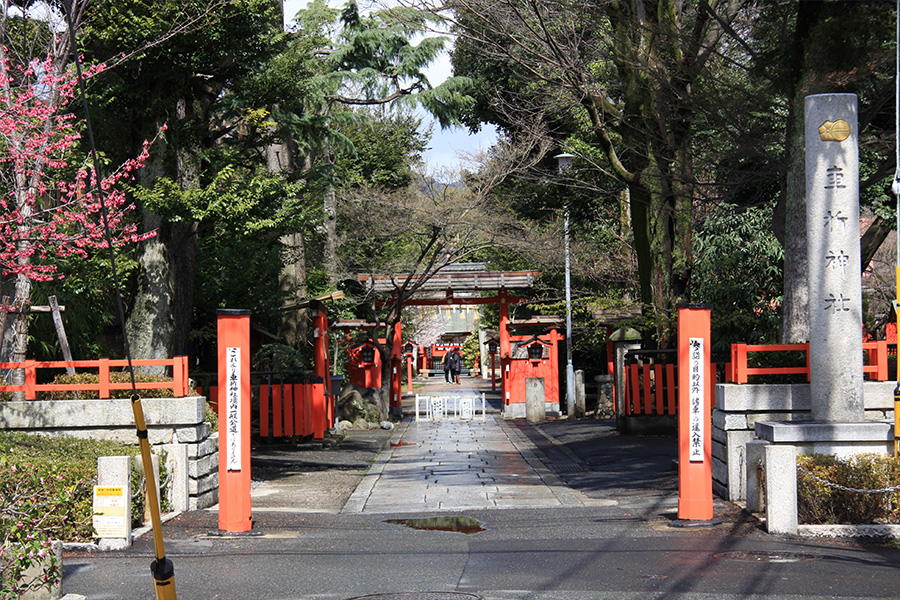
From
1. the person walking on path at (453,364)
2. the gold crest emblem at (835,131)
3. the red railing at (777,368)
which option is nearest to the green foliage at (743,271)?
the red railing at (777,368)

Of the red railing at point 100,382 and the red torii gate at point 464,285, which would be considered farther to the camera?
the red torii gate at point 464,285

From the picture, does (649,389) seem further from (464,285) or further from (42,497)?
(42,497)

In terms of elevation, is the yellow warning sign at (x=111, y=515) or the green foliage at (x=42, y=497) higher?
the green foliage at (x=42, y=497)

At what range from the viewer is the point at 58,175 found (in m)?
13.5

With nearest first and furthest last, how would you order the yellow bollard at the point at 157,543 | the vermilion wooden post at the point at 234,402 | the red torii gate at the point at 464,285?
1. the yellow bollard at the point at 157,543
2. the vermilion wooden post at the point at 234,402
3. the red torii gate at the point at 464,285

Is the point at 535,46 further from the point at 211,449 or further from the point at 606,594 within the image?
the point at 606,594

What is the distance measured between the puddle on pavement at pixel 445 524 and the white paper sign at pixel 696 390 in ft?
8.28

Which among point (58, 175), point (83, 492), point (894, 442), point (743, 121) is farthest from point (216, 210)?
point (894, 442)

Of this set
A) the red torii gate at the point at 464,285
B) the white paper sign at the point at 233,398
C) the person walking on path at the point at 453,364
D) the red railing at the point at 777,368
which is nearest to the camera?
the white paper sign at the point at 233,398

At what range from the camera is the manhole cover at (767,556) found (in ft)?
24.3

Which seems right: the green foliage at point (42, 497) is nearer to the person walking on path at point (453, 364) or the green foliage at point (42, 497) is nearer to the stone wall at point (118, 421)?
the stone wall at point (118, 421)

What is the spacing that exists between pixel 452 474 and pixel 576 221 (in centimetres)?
1601

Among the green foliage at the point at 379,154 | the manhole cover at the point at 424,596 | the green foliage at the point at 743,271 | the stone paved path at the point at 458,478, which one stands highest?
the green foliage at the point at 379,154

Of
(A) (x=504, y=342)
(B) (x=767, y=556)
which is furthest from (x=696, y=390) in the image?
(A) (x=504, y=342)
